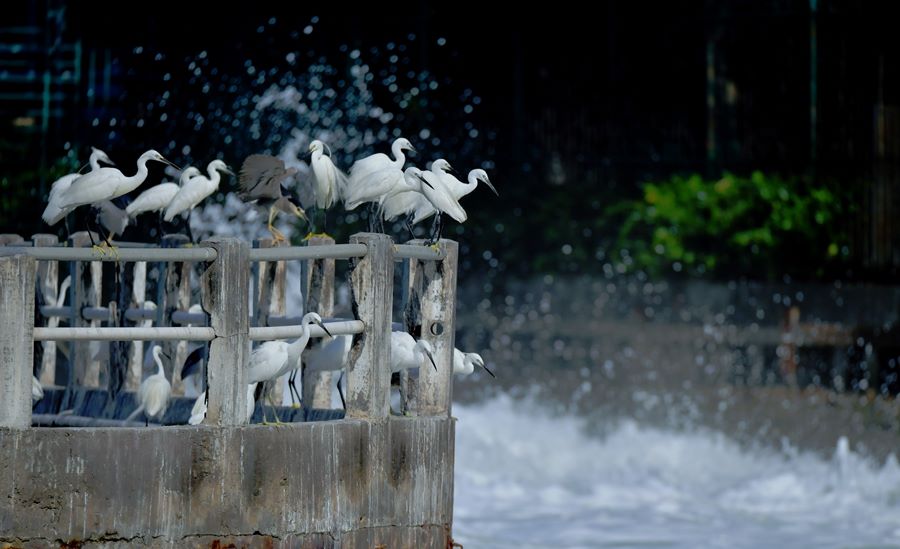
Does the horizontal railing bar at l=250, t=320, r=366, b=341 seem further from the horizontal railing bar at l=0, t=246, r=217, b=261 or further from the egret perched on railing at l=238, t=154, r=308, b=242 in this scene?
the egret perched on railing at l=238, t=154, r=308, b=242

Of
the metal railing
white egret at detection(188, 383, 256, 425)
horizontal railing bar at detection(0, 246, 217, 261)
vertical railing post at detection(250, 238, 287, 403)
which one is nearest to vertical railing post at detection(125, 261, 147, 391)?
the metal railing

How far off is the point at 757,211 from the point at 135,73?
8386 millimetres

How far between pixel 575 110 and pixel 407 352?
52.6 ft

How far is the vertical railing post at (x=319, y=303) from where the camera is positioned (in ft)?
31.0

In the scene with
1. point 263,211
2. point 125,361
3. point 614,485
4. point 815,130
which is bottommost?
point 614,485

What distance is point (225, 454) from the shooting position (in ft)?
25.8

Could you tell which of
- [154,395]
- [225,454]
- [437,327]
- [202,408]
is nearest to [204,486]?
[225,454]

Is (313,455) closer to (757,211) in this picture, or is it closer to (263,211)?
(263,211)

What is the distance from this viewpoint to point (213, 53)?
76.4 feet

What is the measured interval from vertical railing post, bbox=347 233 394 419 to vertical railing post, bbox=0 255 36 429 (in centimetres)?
169

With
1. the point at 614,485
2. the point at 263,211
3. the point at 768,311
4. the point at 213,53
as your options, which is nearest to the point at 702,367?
the point at 768,311

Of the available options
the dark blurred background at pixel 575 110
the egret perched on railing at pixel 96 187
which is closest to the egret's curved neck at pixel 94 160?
the egret perched on railing at pixel 96 187

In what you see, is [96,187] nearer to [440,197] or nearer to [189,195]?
[189,195]

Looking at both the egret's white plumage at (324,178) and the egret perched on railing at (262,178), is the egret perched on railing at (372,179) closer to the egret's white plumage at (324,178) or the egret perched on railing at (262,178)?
the egret's white plumage at (324,178)
